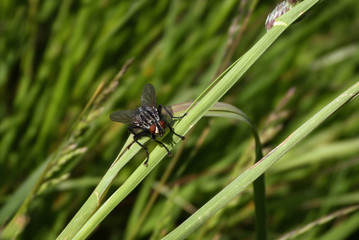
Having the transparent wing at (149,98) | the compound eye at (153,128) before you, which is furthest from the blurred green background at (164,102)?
the compound eye at (153,128)

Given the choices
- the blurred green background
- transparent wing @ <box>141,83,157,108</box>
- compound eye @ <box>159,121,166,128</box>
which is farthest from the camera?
the blurred green background

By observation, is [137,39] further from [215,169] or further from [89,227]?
[89,227]

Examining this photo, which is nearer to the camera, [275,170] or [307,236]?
[307,236]

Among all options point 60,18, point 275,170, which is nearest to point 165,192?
point 275,170

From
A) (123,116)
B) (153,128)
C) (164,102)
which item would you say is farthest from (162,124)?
(164,102)

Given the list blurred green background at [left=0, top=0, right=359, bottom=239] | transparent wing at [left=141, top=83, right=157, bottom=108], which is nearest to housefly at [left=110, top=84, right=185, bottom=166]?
transparent wing at [left=141, top=83, right=157, bottom=108]

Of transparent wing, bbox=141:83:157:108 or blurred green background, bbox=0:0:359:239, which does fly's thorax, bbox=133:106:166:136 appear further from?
blurred green background, bbox=0:0:359:239

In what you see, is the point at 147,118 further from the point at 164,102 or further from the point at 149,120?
the point at 164,102
